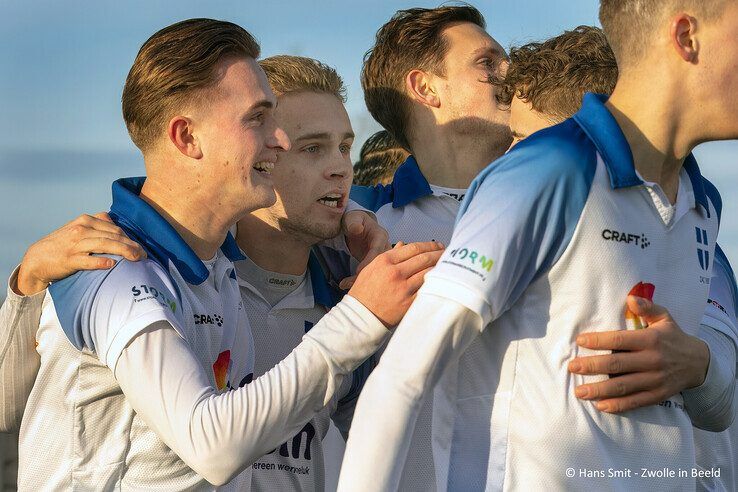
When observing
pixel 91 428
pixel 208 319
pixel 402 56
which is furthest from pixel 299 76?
pixel 91 428

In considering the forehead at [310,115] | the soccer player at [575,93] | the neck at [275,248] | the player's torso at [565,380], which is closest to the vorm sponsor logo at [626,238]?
the player's torso at [565,380]

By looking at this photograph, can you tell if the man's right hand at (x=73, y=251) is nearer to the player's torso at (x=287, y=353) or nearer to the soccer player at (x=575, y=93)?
the player's torso at (x=287, y=353)

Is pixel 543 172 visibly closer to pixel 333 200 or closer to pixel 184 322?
pixel 184 322

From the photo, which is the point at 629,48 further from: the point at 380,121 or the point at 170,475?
the point at 380,121

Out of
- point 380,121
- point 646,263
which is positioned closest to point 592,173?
point 646,263

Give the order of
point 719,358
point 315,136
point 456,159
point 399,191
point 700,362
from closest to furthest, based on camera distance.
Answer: point 700,362 → point 719,358 → point 315,136 → point 399,191 → point 456,159

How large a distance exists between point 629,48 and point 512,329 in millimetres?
910

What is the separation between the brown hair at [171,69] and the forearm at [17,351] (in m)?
0.75

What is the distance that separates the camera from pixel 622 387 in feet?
9.51

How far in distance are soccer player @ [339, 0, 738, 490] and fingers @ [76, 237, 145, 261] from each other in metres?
1.13

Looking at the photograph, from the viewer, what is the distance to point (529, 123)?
470 centimetres

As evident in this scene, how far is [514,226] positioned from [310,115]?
1.96m

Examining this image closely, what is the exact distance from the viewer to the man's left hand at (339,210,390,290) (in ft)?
13.6

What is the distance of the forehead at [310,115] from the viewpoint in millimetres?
4492
